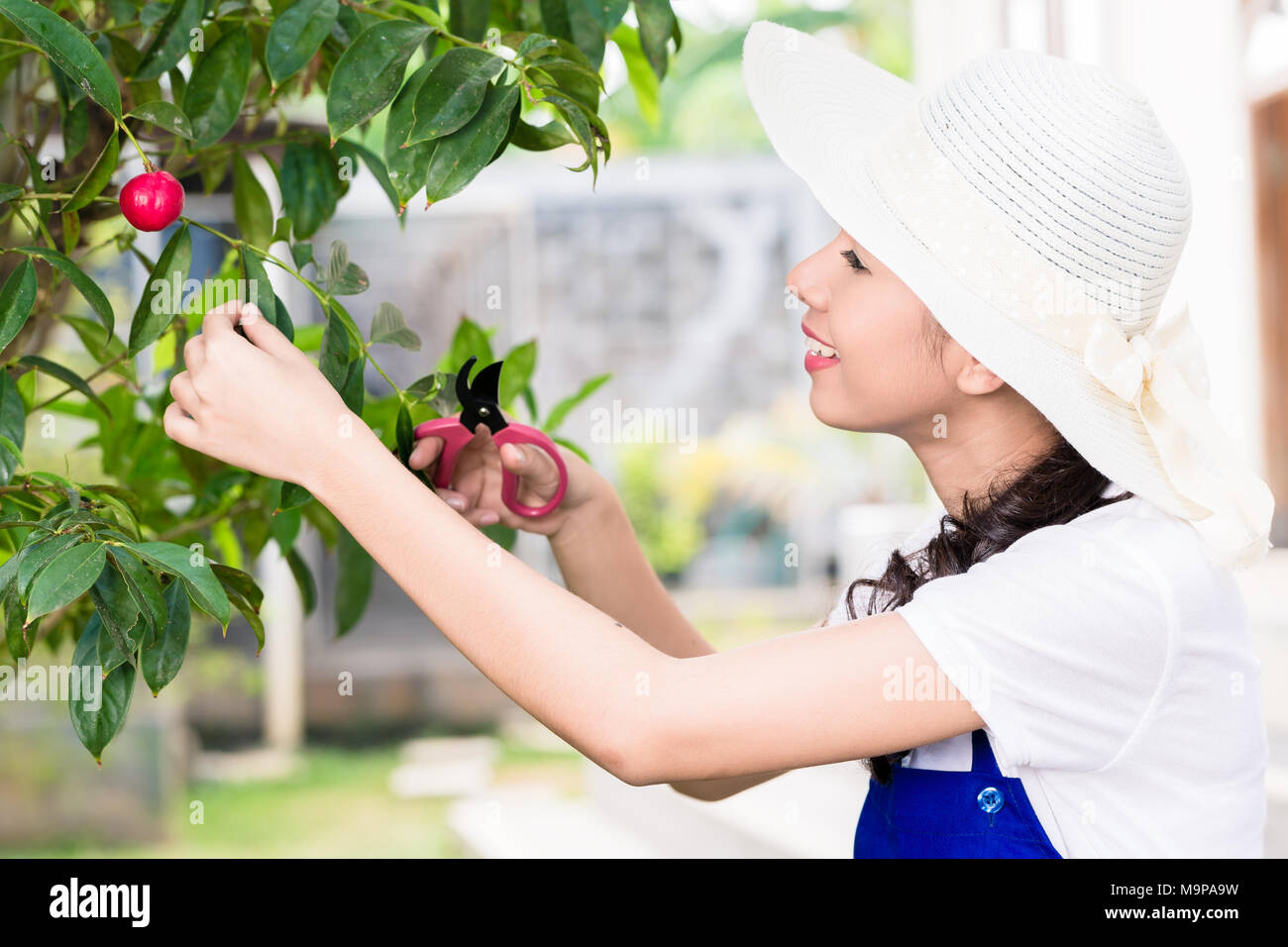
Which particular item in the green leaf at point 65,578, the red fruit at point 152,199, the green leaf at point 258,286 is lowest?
the green leaf at point 65,578

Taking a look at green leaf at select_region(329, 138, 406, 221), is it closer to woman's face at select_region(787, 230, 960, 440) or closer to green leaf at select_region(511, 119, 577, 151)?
green leaf at select_region(511, 119, 577, 151)

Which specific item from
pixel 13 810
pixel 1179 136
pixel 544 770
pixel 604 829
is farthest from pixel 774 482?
pixel 1179 136

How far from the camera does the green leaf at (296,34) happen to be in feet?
2.35

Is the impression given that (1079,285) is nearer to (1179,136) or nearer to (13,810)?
(1179,136)

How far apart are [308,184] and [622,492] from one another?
525 centimetres

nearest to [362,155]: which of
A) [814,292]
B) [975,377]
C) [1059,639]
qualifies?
[814,292]

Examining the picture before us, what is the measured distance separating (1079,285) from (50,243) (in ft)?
2.29

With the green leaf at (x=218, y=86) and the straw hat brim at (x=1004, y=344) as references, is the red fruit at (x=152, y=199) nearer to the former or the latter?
the green leaf at (x=218, y=86)

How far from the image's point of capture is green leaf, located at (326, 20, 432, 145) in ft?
2.28

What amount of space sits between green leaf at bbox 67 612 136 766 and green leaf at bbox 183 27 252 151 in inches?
13.2

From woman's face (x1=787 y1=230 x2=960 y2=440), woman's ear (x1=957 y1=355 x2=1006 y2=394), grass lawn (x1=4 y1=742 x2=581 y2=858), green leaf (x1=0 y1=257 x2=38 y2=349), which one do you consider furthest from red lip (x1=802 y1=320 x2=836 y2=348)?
grass lawn (x1=4 y1=742 x2=581 y2=858)

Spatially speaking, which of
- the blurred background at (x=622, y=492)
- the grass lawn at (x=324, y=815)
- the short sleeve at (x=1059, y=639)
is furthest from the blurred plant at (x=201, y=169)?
the grass lawn at (x=324, y=815)

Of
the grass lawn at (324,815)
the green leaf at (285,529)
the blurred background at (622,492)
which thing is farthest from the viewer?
the grass lawn at (324,815)

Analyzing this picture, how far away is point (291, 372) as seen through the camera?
0.75 metres
